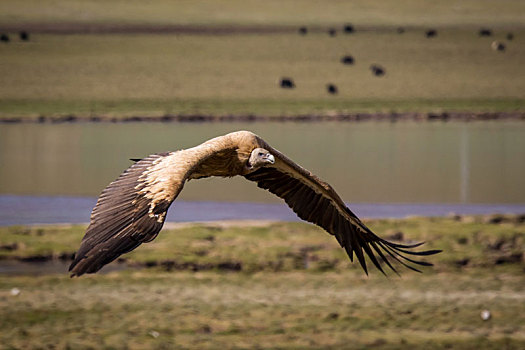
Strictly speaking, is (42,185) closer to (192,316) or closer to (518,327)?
(192,316)

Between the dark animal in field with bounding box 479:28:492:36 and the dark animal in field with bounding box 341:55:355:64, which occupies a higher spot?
the dark animal in field with bounding box 479:28:492:36

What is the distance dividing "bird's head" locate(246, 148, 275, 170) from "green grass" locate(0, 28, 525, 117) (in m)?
39.5

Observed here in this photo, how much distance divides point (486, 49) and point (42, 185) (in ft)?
131

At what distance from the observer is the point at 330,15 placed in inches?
3187

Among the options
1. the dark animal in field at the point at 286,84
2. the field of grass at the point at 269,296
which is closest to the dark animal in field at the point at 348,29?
the dark animal in field at the point at 286,84

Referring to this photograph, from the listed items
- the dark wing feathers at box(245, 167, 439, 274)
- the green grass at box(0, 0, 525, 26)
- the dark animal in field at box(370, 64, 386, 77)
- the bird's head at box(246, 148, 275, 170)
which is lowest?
the dark wing feathers at box(245, 167, 439, 274)

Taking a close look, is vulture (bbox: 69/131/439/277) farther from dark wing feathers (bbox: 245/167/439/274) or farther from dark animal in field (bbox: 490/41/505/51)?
dark animal in field (bbox: 490/41/505/51)

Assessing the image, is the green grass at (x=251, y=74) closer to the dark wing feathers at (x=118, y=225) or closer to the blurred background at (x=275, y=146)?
the blurred background at (x=275, y=146)

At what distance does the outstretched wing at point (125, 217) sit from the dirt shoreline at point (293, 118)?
3939cm

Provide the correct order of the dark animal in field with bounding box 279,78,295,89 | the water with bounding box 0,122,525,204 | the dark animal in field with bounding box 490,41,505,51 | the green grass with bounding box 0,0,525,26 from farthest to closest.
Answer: the green grass with bounding box 0,0,525,26
the dark animal in field with bounding box 490,41,505,51
the dark animal in field with bounding box 279,78,295,89
the water with bounding box 0,122,525,204

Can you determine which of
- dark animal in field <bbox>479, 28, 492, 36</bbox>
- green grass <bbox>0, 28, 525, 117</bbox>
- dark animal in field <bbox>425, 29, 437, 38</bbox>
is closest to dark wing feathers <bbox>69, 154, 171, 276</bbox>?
green grass <bbox>0, 28, 525, 117</bbox>

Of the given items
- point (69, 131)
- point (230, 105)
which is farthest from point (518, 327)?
point (230, 105)

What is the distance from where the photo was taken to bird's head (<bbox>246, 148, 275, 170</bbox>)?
32.4ft

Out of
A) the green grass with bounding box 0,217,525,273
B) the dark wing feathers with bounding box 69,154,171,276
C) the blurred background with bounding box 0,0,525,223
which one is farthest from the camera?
the blurred background with bounding box 0,0,525,223
